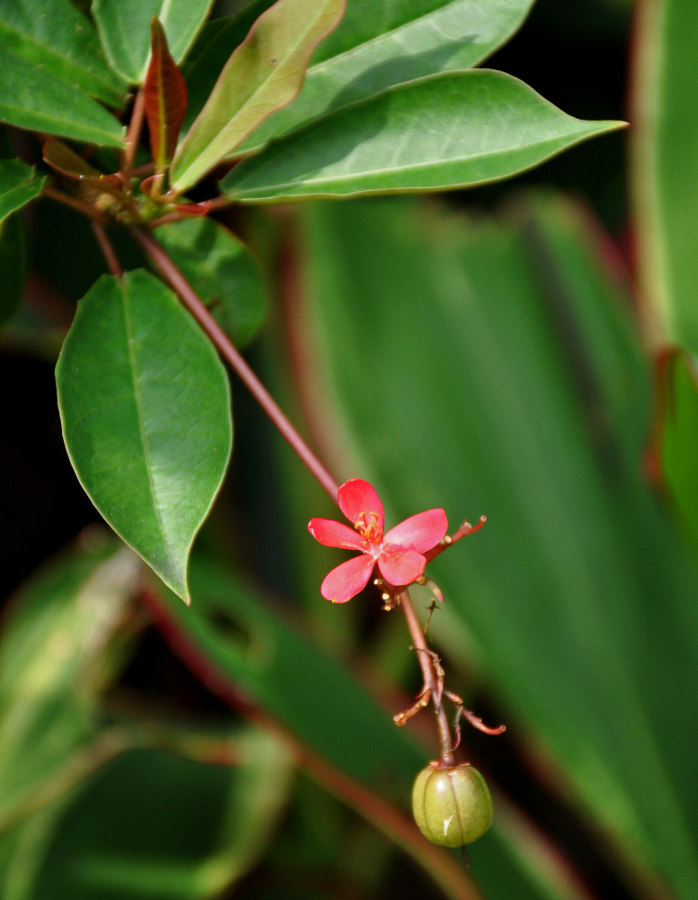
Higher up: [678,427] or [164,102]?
[164,102]

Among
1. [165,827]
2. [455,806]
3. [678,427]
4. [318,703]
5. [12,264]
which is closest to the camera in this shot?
[455,806]

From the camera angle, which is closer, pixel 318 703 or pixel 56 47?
pixel 56 47

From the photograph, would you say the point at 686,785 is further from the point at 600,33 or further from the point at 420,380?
the point at 600,33

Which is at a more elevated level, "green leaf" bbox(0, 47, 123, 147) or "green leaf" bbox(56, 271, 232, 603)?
"green leaf" bbox(0, 47, 123, 147)

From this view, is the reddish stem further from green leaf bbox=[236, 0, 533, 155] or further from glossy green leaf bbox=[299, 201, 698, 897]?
glossy green leaf bbox=[299, 201, 698, 897]

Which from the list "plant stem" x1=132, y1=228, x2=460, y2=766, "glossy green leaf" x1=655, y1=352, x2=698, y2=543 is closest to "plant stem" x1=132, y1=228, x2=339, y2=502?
"plant stem" x1=132, y1=228, x2=460, y2=766

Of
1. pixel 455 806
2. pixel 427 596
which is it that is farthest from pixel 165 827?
pixel 455 806

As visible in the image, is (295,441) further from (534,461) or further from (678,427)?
(534,461)
